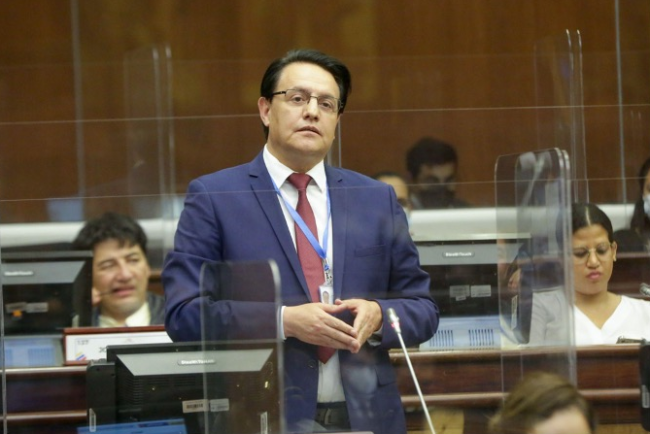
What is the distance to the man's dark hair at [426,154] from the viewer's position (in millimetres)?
2625

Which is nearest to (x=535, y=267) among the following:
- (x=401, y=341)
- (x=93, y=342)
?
(x=401, y=341)

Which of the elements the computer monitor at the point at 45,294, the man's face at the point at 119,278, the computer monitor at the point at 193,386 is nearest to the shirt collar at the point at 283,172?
the computer monitor at the point at 193,386

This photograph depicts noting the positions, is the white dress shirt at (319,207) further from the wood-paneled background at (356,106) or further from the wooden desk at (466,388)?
the wood-paneled background at (356,106)

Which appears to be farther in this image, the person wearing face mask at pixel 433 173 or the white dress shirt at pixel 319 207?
the person wearing face mask at pixel 433 173

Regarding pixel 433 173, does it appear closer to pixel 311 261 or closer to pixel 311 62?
pixel 311 62

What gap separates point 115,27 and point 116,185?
4.07 feet

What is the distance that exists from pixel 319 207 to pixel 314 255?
0.11m

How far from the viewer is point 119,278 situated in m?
3.10

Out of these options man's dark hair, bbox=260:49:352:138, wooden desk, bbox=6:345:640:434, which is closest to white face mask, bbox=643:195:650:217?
wooden desk, bbox=6:345:640:434

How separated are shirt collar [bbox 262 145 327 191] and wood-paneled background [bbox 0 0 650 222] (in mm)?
419

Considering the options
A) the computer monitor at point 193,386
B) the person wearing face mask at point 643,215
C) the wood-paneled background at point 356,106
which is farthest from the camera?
the wood-paneled background at point 356,106

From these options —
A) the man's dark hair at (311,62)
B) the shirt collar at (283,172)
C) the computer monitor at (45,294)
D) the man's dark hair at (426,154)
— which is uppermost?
the man's dark hair at (311,62)

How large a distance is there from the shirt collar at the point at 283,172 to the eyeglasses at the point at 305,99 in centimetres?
11

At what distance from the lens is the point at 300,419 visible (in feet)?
6.16
